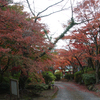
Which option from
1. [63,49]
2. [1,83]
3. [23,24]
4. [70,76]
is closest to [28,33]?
[23,24]

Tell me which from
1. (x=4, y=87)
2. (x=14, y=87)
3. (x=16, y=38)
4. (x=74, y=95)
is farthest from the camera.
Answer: (x=74, y=95)

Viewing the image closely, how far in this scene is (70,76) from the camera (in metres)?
26.3

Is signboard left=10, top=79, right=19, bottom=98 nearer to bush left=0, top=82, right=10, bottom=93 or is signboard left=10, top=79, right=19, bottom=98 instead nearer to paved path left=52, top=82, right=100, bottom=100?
bush left=0, top=82, right=10, bottom=93

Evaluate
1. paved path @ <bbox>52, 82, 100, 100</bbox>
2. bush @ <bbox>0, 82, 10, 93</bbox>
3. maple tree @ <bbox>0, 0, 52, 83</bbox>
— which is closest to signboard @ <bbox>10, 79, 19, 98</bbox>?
maple tree @ <bbox>0, 0, 52, 83</bbox>

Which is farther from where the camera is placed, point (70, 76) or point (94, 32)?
point (70, 76)

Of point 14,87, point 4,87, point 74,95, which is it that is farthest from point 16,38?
point 74,95

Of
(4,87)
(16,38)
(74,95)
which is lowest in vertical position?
(74,95)

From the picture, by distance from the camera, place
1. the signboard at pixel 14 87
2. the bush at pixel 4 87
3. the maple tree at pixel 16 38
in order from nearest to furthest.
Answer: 1. the signboard at pixel 14 87
2. the maple tree at pixel 16 38
3. the bush at pixel 4 87

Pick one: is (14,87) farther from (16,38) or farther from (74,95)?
(74,95)

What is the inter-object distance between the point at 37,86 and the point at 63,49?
11.9 meters

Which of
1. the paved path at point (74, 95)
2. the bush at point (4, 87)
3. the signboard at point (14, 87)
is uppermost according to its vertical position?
the signboard at point (14, 87)

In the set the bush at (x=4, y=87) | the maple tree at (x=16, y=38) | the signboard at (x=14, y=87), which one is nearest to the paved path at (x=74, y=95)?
the bush at (x=4, y=87)

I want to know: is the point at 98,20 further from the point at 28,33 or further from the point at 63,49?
the point at 63,49

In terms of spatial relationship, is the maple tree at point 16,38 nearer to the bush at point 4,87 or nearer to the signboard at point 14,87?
the signboard at point 14,87
